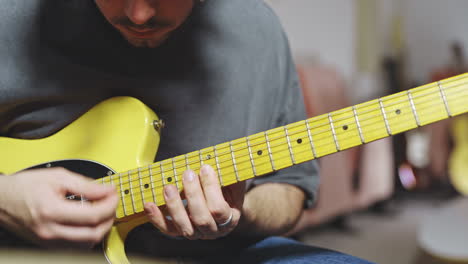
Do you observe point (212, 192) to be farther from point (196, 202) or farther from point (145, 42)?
point (145, 42)

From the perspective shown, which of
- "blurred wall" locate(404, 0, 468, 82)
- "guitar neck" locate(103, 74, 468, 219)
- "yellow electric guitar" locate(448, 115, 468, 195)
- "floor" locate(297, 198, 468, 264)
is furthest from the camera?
"blurred wall" locate(404, 0, 468, 82)

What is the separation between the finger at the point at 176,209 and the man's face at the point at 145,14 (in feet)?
0.62

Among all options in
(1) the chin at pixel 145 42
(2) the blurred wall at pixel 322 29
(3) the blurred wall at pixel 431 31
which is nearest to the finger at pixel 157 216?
(1) the chin at pixel 145 42

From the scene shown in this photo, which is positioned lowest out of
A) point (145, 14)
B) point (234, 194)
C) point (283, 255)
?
point (283, 255)

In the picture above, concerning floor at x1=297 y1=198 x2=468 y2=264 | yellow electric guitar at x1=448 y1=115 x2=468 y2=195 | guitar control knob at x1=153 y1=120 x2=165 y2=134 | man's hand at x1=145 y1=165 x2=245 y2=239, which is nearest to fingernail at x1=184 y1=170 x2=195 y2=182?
man's hand at x1=145 y1=165 x2=245 y2=239

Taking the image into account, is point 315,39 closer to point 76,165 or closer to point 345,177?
point 345,177

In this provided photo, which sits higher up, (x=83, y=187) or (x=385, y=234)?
(x=83, y=187)

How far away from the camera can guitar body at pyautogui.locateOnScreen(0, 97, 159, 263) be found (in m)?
0.55

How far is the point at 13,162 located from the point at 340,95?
1658mm

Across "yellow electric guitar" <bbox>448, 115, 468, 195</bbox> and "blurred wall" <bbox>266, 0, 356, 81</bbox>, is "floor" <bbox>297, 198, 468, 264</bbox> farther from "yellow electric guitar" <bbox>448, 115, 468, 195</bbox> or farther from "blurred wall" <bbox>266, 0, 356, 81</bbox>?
"blurred wall" <bbox>266, 0, 356, 81</bbox>

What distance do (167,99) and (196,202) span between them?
181 mm

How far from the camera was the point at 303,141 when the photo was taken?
467 millimetres

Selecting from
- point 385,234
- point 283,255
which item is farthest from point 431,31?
point 283,255

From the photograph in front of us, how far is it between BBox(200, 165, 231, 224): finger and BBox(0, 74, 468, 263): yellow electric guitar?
2cm
